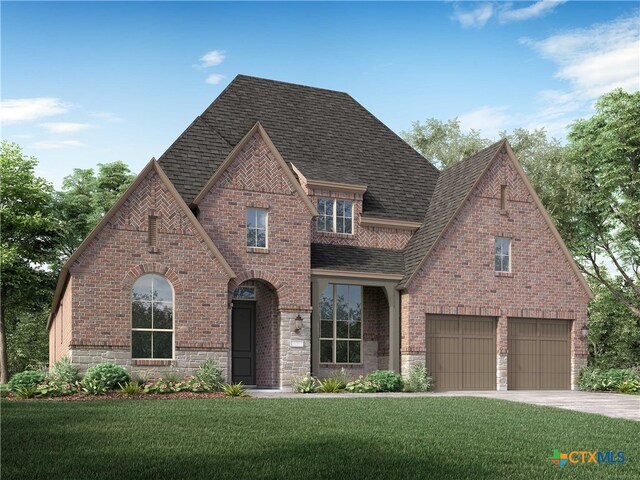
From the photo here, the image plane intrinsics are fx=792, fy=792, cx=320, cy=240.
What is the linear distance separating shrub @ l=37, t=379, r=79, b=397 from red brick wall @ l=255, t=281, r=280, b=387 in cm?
640

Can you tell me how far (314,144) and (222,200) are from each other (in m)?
5.77

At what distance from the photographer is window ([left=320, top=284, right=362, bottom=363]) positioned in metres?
25.3

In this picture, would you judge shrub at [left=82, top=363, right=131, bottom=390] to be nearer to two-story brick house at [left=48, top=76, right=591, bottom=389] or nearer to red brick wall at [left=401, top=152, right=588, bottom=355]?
two-story brick house at [left=48, top=76, right=591, bottom=389]

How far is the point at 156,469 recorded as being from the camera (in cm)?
958

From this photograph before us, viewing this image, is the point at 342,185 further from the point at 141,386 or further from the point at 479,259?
the point at 141,386

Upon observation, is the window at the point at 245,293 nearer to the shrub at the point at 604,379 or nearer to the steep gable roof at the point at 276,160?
the steep gable roof at the point at 276,160

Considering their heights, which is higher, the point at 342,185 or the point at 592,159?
the point at 592,159

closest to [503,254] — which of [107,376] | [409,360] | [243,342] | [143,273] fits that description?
[409,360]

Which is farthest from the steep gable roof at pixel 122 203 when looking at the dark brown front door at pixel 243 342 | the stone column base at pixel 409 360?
the stone column base at pixel 409 360

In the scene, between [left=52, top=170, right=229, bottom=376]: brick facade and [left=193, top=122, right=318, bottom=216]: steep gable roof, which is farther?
[left=193, top=122, right=318, bottom=216]: steep gable roof

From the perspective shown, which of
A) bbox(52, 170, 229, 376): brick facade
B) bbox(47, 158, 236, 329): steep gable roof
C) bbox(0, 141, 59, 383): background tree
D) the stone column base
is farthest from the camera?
bbox(0, 141, 59, 383): background tree

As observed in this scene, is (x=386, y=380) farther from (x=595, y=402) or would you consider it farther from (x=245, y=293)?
(x=595, y=402)

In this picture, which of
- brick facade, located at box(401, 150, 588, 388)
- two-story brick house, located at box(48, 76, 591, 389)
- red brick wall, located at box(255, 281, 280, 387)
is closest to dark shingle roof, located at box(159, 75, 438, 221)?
two-story brick house, located at box(48, 76, 591, 389)

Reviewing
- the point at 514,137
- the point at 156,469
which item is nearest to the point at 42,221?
the point at 514,137
